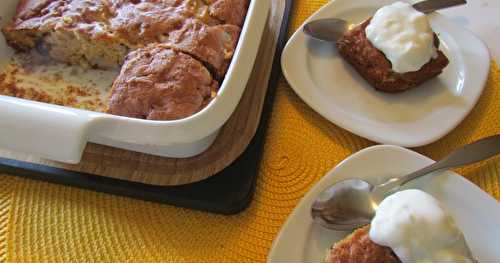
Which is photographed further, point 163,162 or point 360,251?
point 163,162

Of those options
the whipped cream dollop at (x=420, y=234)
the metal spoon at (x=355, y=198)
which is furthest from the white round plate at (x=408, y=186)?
the whipped cream dollop at (x=420, y=234)

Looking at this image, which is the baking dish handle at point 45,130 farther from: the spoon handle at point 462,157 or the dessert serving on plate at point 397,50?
the dessert serving on plate at point 397,50

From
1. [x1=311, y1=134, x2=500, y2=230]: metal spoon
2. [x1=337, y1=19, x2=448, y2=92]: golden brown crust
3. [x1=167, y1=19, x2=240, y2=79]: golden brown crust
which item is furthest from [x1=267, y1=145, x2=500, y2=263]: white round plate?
[x1=167, y1=19, x2=240, y2=79]: golden brown crust

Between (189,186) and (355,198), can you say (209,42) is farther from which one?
(355,198)

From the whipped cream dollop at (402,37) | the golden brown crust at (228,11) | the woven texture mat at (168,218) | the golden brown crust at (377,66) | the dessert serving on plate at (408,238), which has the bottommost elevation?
the woven texture mat at (168,218)

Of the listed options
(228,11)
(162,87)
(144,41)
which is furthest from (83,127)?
(228,11)

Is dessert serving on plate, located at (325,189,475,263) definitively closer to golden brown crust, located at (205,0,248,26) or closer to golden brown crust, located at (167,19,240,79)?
golden brown crust, located at (167,19,240,79)
